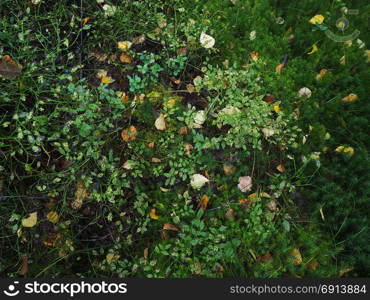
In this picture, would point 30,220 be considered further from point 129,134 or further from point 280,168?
point 280,168

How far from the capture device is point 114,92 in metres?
2.68

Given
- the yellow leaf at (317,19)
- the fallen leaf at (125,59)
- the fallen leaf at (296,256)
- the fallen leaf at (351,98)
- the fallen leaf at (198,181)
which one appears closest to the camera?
the fallen leaf at (296,256)

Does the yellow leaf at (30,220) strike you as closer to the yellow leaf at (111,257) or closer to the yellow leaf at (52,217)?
the yellow leaf at (52,217)

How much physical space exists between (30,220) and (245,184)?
4.93ft

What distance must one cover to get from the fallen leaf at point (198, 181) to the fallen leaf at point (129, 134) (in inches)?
21.5

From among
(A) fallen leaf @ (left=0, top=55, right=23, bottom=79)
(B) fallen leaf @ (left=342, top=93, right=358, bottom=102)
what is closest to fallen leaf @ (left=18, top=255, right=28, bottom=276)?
(A) fallen leaf @ (left=0, top=55, right=23, bottom=79)

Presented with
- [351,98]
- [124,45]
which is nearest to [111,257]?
[124,45]

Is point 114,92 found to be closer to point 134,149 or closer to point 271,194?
point 134,149

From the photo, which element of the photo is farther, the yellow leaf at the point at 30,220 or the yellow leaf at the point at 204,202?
the yellow leaf at the point at 204,202

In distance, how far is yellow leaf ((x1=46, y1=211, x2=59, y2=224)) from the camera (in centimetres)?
231

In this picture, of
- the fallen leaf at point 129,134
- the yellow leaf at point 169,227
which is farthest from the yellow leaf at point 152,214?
the fallen leaf at point 129,134

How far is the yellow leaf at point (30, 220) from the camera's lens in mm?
2248

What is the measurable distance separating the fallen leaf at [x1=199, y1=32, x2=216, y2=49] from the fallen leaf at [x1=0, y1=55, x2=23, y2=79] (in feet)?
4.74

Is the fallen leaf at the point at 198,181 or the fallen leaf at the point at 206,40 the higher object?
the fallen leaf at the point at 206,40
